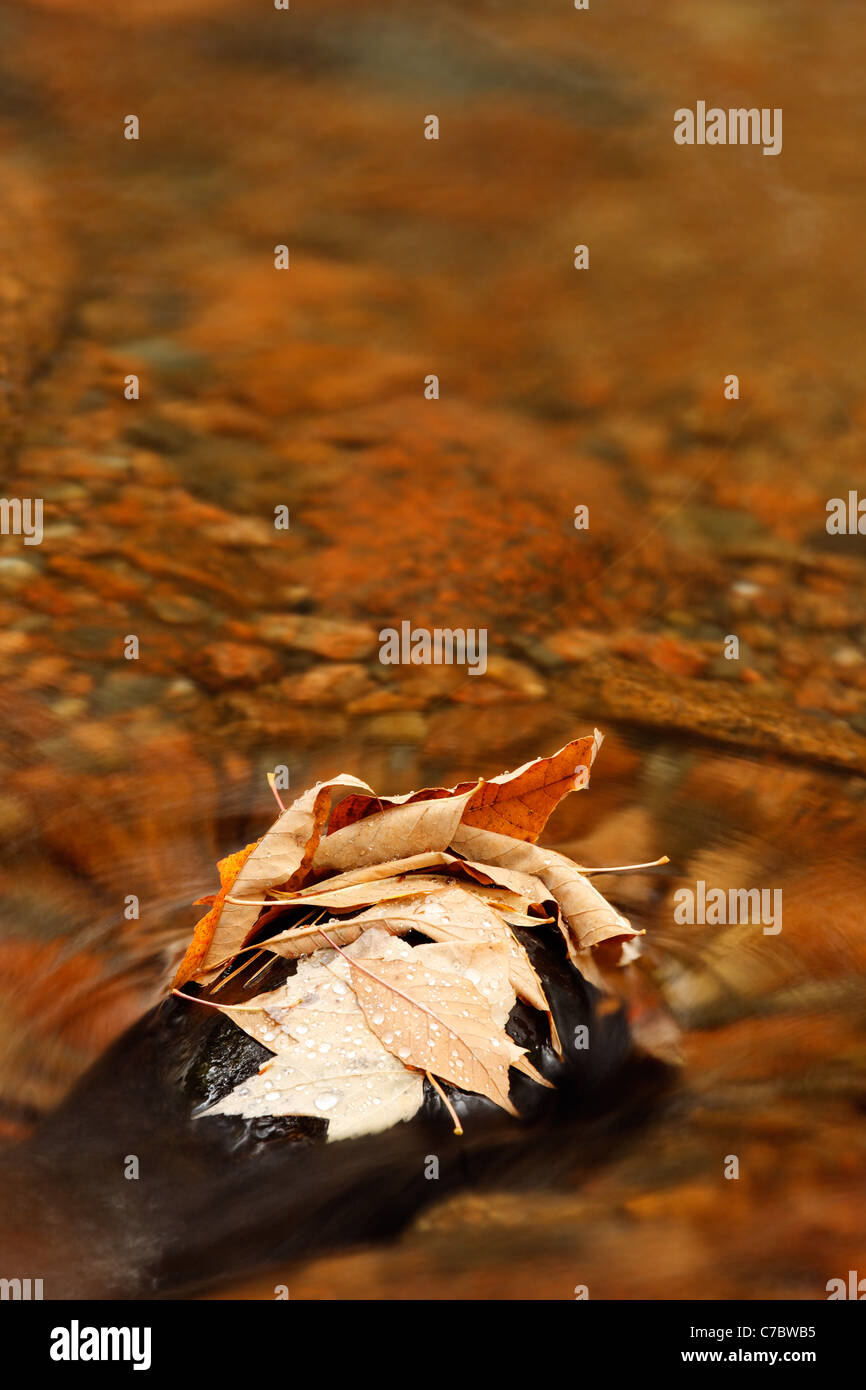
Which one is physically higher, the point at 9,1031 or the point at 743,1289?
the point at 9,1031

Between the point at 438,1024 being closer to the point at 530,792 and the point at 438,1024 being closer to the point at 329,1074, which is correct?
the point at 329,1074

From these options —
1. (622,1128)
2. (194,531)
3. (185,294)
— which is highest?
(185,294)

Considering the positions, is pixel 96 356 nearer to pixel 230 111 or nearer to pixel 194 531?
pixel 194 531

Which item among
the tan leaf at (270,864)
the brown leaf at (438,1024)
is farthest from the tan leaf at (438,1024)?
the tan leaf at (270,864)

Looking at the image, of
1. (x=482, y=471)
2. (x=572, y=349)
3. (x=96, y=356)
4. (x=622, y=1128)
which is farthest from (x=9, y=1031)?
(x=572, y=349)

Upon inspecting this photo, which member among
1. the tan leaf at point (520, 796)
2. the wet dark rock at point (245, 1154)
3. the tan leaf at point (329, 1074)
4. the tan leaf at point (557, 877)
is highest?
the tan leaf at point (520, 796)

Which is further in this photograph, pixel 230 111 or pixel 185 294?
pixel 230 111

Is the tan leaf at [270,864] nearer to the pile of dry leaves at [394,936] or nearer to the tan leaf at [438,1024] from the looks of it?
the pile of dry leaves at [394,936]
